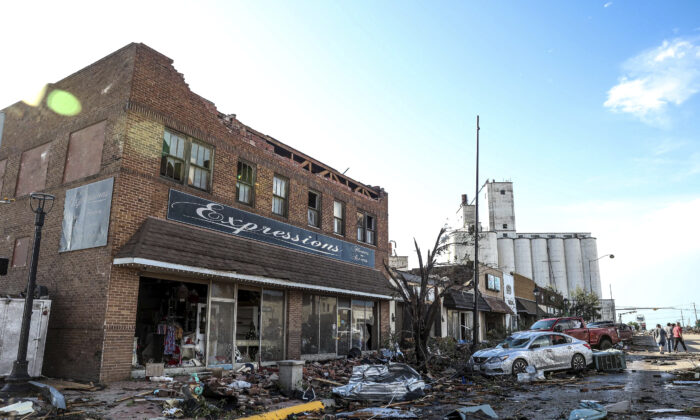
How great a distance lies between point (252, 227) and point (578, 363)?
12231 mm

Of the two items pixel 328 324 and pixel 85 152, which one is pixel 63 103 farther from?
pixel 328 324

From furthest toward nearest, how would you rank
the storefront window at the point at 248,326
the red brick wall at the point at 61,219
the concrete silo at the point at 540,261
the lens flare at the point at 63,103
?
the concrete silo at the point at 540,261 → the storefront window at the point at 248,326 → the lens flare at the point at 63,103 → the red brick wall at the point at 61,219

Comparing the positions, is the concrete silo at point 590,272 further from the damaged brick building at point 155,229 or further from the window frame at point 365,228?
the damaged brick building at point 155,229

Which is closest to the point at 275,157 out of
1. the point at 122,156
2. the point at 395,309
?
the point at 122,156

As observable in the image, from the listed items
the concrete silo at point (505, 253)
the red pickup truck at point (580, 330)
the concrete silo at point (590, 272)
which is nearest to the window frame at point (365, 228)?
the red pickup truck at point (580, 330)

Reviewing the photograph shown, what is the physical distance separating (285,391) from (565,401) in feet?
20.2

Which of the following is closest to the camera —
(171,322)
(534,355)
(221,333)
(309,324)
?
(171,322)

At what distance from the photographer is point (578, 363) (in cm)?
1639

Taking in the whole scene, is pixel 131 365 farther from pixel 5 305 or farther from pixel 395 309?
pixel 395 309

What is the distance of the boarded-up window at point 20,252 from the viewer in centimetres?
1450

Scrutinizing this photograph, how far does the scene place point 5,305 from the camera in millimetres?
11391

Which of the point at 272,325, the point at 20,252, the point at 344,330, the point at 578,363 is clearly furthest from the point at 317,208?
the point at 578,363

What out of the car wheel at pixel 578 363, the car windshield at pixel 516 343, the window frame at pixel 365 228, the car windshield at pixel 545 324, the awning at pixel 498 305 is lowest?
the car wheel at pixel 578 363

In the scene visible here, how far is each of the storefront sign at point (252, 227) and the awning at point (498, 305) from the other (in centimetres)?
1692
